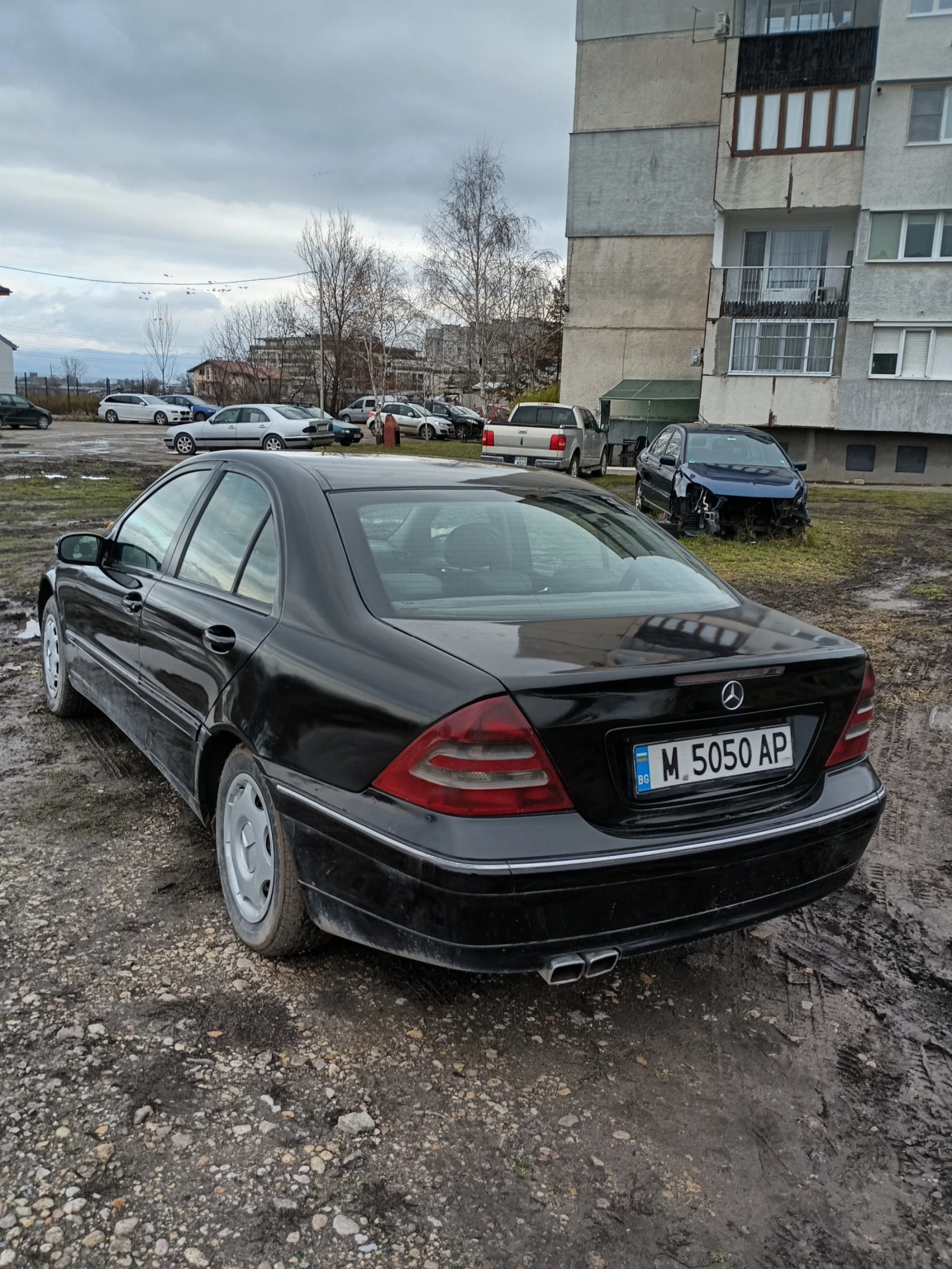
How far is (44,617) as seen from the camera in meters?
5.43

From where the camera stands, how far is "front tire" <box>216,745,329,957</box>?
289cm

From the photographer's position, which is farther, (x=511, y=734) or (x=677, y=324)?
(x=677, y=324)

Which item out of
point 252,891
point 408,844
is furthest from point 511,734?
point 252,891

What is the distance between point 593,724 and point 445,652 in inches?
16.5

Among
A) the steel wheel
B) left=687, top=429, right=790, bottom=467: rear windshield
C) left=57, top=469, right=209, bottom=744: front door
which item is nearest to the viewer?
left=57, top=469, right=209, bottom=744: front door

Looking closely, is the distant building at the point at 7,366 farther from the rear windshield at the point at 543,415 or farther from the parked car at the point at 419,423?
the rear windshield at the point at 543,415

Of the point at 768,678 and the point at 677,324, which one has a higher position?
the point at 677,324

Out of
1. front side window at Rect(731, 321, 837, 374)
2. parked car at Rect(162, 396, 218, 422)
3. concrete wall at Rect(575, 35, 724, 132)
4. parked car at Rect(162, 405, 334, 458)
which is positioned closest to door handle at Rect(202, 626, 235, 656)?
front side window at Rect(731, 321, 837, 374)

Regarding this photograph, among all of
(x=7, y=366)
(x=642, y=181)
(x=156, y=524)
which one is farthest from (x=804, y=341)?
(x=7, y=366)

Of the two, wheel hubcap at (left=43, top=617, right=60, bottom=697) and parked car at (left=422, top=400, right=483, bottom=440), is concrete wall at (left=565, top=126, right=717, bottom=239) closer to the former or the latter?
parked car at (left=422, top=400, right=483, bottom=440)

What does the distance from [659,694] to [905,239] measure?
1121 inches

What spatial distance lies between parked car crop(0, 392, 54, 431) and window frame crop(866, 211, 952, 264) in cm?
3248

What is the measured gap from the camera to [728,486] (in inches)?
500

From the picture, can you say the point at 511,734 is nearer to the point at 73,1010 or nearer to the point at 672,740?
the point at 672,740
